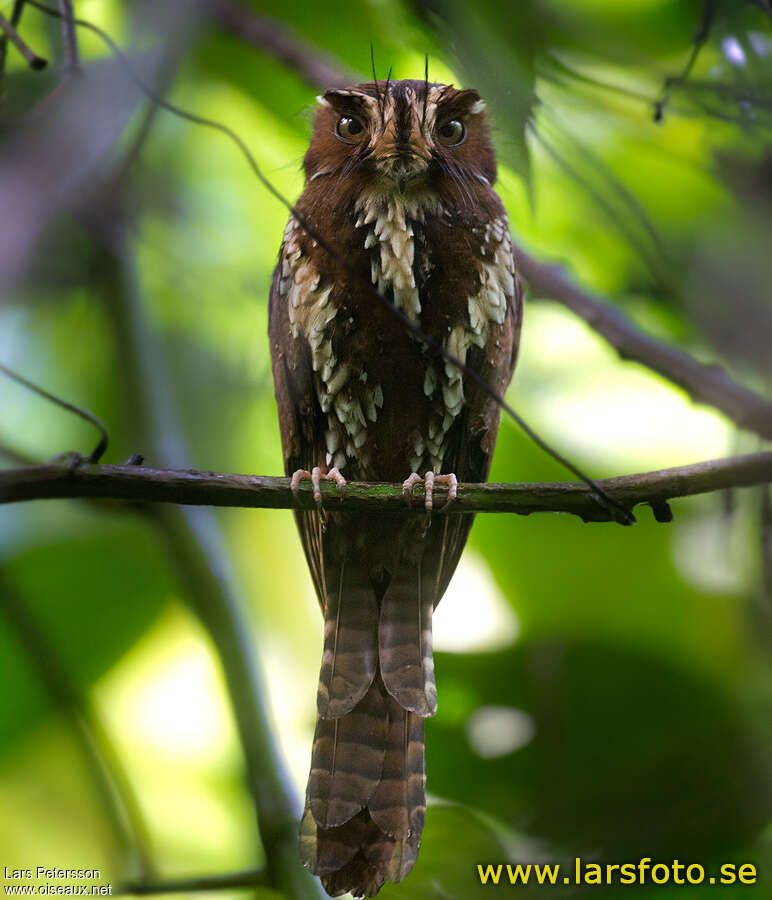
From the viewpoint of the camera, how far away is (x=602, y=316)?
209 centimetres

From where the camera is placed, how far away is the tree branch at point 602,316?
5.78ft

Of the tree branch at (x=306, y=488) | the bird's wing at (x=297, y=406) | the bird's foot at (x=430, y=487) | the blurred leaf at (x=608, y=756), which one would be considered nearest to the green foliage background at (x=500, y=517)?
the blurred leaf at (x=608, y=756)

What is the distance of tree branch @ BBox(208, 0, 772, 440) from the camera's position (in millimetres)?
1761

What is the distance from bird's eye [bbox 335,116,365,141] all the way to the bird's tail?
87 cm

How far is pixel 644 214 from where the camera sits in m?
1.96

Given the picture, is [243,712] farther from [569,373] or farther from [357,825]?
[569,373]

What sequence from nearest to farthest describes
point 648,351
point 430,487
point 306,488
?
1. point 306,488
2. point 430,487
3. point 648,351

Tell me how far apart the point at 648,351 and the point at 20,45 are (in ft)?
4.55

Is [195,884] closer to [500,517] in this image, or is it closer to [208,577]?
[208,577]

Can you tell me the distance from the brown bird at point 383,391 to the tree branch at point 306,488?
0.08 meters

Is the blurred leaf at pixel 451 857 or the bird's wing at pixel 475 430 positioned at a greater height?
the bird's wing at pixel 475 430

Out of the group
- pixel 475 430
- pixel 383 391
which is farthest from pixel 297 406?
pixel 475 430

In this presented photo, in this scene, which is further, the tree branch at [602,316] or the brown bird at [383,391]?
the tree branch at [602,316]

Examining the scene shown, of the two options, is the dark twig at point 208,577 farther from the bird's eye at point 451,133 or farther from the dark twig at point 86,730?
the bird's eye at point 451,133
